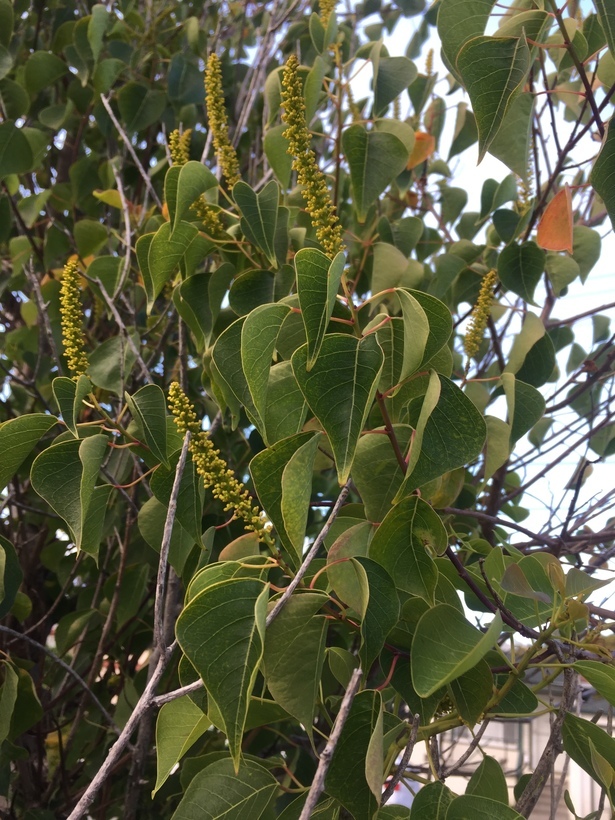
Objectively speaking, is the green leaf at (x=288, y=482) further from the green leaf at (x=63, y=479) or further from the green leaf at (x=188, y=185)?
the green leaf at (x=188, y=185)

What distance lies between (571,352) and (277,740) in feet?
2.23

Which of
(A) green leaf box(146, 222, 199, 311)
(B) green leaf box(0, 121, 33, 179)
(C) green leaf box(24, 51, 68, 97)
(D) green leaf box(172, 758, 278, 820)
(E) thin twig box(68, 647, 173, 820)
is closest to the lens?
(E) thin twig box(68, 647, 173, 820)

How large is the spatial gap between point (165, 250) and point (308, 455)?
0.26 meters

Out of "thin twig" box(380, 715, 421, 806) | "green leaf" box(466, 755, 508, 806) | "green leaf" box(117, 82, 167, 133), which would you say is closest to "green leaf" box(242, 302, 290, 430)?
"thin twig" box(380, 715, 421, 806)

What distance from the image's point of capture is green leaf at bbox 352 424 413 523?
0.51 metres

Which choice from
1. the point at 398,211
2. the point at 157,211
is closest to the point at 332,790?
the point at 157,211

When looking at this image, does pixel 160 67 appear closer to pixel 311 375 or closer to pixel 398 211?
pixel 398 211

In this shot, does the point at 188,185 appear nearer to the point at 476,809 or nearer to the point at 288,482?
the point at 288,482

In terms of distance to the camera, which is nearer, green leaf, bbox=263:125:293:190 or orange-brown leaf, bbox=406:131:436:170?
green leaf, bbox=263:125:293:190

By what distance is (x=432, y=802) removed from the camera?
454 mm

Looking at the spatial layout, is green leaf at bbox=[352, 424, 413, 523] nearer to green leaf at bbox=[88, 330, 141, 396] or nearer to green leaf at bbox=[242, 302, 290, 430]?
green leaf at bbox=[242, 302, 290, 430]

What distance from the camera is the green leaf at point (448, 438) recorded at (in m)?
0.44

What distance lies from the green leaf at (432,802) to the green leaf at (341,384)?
0.72 feet

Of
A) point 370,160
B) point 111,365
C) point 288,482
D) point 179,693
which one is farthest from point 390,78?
point 179,693
